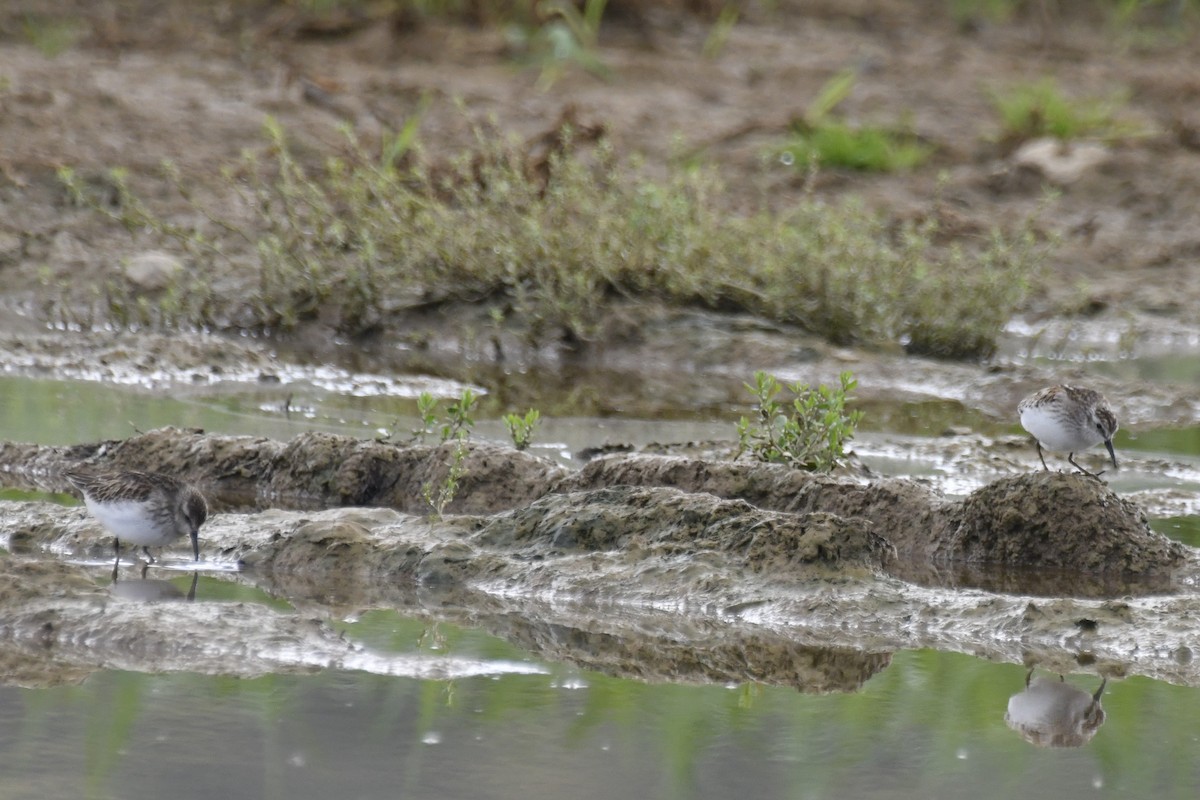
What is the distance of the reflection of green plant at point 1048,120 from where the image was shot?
15578mm

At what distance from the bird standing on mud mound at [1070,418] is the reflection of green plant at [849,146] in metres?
7.59

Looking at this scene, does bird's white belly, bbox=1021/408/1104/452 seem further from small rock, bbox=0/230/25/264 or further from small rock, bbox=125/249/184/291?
small rock, bbox=0/230/25/264

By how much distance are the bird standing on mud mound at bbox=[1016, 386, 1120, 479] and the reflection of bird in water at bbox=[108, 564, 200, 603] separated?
10.5ft

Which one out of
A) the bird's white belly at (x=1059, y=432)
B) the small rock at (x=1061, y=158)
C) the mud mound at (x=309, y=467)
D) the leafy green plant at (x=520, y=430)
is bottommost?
the mud mound at (x=309, y=467)

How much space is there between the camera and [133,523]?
6031mm

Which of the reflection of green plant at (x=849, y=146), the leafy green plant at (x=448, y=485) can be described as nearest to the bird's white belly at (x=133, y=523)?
the leafy green plant at (x=448, y=485)

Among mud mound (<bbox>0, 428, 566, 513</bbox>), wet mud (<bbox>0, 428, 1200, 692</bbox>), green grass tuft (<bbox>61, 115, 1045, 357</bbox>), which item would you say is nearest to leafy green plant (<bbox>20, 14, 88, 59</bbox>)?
green grass tuft (<bbox>61, 115, 1045, 357</bbox>)

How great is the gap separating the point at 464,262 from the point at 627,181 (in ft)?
5.85

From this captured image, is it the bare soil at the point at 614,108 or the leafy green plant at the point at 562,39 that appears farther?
the leafy green plant at the point at 562,39

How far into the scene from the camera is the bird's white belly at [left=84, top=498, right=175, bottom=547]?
6016mm

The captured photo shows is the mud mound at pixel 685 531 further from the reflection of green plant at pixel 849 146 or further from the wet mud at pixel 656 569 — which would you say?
the reflection of green plant at pixel 849 146

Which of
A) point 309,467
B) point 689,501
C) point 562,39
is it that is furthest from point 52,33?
point 689,501

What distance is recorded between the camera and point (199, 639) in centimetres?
525

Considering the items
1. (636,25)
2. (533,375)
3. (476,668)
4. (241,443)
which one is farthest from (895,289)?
(636,25)
